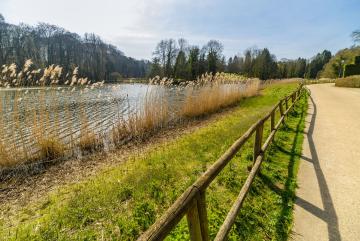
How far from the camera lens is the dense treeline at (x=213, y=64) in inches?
2292

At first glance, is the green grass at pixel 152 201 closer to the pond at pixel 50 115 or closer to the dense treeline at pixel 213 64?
the pond at pixel 50 115

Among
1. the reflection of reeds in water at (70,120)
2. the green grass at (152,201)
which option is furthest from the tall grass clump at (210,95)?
the green grass at (152,201)

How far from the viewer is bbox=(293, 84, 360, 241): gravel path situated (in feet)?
10.6

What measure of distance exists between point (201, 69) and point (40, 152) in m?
54.7

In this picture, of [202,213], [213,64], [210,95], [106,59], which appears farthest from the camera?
[106,59]

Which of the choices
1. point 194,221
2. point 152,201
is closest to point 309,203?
point 152,201

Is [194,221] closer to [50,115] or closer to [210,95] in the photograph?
[210,95]

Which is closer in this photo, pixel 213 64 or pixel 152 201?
pixel 152 201

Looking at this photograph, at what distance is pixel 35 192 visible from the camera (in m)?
5.12

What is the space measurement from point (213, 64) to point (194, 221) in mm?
59899

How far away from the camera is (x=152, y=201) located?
4.21m

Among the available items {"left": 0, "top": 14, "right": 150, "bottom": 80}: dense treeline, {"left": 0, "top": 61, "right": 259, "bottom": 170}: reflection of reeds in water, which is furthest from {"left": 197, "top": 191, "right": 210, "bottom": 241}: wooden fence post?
{"left": 0, "top": 14, "right": 150, "bottom": 80}: dense treeline

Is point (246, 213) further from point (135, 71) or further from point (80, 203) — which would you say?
point (135, 71)

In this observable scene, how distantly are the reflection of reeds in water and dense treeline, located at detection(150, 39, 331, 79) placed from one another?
117ft
